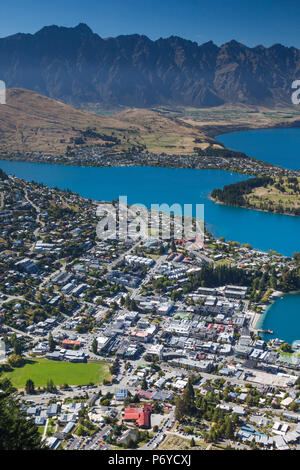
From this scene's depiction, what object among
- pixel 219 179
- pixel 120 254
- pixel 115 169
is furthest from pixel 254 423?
pixel 115 169

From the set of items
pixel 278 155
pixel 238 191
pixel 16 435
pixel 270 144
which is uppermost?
pixel 270 144

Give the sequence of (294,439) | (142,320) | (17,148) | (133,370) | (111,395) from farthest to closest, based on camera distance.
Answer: (17,148) → (142,320) → (133,370) → (111,395) → (294,439)

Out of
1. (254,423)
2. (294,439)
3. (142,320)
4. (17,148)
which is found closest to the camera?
(294,439)

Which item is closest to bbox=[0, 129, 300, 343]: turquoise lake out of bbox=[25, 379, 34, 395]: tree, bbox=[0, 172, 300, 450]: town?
bbox=[0, 172, 300, 450]: town

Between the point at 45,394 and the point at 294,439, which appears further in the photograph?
the point at 45,394

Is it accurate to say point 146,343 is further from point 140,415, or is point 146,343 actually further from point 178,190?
point 178,190

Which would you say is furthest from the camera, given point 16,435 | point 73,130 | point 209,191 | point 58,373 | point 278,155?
point 73,130

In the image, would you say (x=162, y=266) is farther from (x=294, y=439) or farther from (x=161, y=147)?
(x=161, y=147)

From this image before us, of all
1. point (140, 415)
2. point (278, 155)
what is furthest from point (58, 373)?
point (278, 155)
